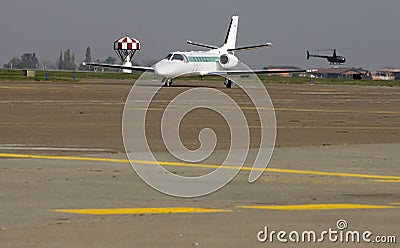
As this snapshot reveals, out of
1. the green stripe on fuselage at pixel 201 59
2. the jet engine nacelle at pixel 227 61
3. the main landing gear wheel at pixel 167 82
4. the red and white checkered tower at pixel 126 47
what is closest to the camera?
the main landing gear wheel at pixel 167 82

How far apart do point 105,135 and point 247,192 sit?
10.0 m

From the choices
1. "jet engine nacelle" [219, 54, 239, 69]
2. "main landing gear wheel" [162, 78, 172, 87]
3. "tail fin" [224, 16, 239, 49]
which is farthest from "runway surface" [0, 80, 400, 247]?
"tail fin" [224, 16, 239, 49]

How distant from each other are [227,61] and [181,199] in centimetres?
6921

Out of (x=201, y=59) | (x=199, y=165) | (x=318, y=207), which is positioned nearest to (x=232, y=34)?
(x=201, y=59)

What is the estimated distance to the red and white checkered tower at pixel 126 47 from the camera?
139 metres

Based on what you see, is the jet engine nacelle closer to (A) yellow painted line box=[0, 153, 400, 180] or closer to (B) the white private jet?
(B) the white private jet

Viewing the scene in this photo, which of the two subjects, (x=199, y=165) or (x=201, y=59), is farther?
(x=201, y=59)

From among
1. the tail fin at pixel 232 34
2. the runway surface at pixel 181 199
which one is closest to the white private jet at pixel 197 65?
the tail fin at pixel 232 34

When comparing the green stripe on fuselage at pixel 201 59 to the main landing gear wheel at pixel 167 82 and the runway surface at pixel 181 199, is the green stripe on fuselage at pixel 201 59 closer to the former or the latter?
the main landing gear wheel at pixel 167 82

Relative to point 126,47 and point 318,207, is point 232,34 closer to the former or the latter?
point 126,47

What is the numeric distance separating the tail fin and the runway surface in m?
65.1

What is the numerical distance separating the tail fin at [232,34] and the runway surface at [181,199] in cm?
6511

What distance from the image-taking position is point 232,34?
91.4 meters

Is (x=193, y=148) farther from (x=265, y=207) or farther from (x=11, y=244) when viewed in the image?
(x=11, y=244)
